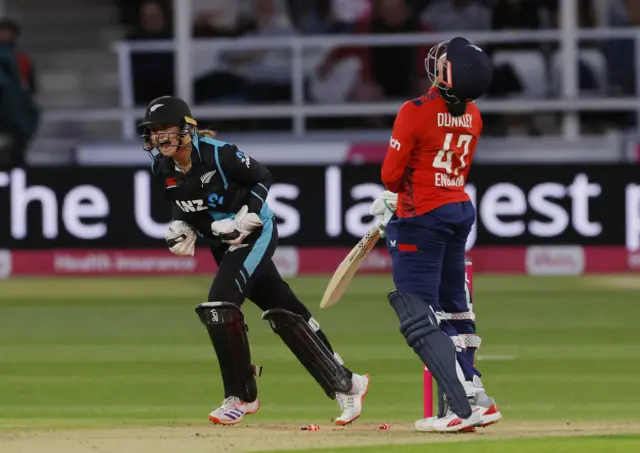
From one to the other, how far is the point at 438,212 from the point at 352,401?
1.30m

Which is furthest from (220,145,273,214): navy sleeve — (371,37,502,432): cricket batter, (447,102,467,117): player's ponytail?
(447,102,467,117): player's ponytail

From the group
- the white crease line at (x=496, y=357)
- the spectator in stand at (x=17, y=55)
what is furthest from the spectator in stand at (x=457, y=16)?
the white crease line at (x=496, y=357)

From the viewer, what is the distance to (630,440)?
8.09 m

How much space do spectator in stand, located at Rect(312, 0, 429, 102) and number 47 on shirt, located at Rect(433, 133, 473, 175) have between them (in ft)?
35.2

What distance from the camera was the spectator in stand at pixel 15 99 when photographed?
61.5 ft

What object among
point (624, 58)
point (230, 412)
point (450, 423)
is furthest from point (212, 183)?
point (624, 58)

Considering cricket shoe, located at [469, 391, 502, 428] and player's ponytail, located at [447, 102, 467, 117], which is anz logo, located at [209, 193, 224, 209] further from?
cricket shoe, located at [469, 391, 502, 428]

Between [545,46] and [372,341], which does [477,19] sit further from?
[372,341]

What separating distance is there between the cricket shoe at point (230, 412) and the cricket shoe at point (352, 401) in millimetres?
515

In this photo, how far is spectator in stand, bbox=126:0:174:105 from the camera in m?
19.7

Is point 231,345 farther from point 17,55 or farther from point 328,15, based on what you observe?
point 328,15

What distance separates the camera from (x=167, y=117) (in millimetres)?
8523

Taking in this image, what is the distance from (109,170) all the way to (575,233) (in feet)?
16.0

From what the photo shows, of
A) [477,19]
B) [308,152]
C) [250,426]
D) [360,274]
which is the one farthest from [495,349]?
[477,19]
